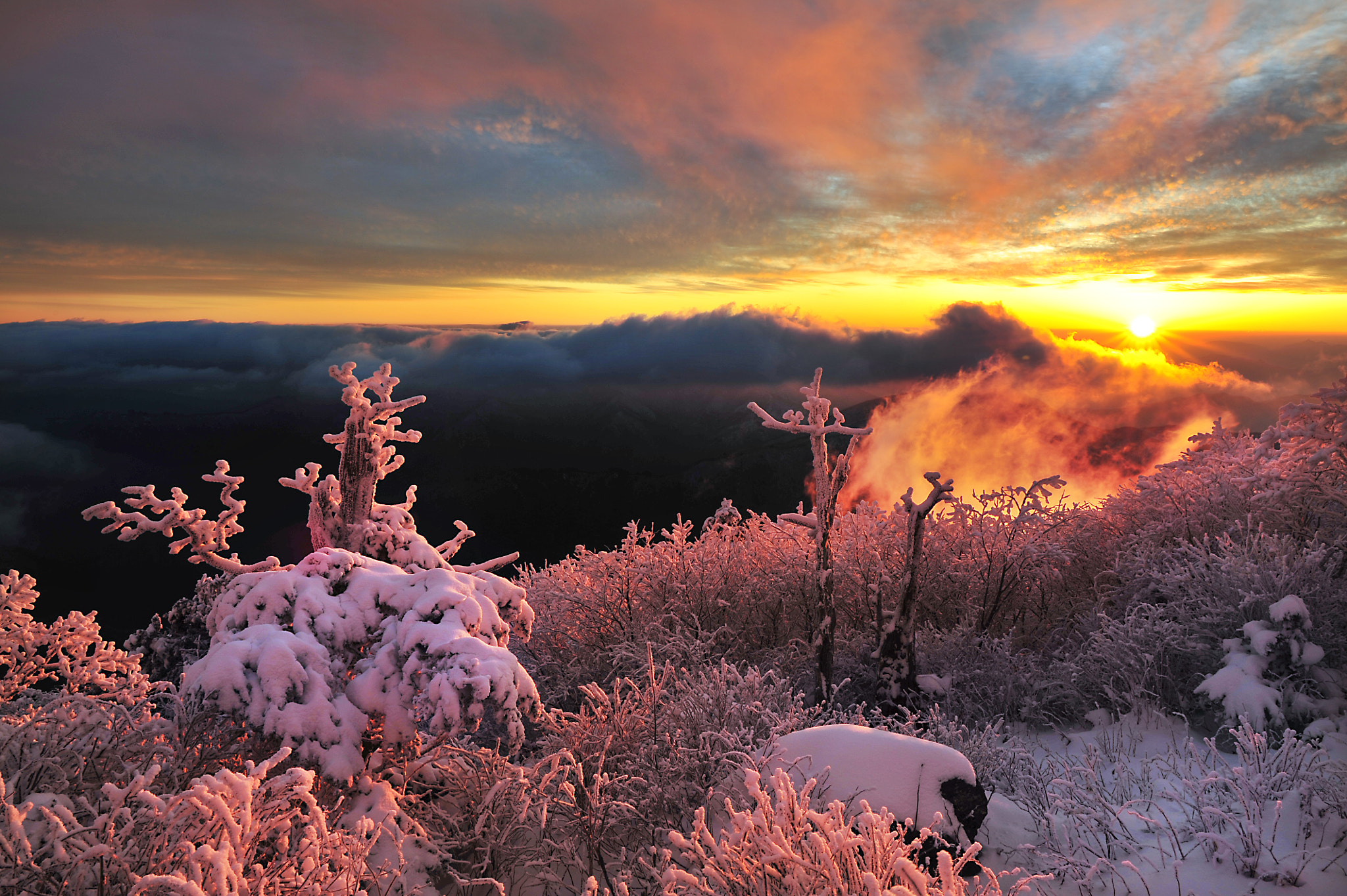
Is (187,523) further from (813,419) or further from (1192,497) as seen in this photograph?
(1192,497)

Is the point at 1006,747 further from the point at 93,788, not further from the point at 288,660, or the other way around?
the point at 93,788

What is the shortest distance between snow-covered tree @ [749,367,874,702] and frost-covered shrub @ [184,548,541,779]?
3.06 meters

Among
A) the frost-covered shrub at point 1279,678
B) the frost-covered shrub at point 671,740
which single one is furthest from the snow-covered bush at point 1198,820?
the frost-covered shrub at point 671,740

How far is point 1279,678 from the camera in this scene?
5.47 metres

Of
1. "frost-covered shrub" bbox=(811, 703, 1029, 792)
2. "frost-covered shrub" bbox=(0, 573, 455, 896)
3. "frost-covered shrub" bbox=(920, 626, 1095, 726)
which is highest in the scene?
"frost-covered shrub" bbox=(0, 573, 455, 896)

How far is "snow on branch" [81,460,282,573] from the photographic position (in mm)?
5082

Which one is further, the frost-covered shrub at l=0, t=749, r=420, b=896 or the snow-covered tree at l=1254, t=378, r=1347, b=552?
the snow-covered tree at l=1254, t=378, r=1347, b=552

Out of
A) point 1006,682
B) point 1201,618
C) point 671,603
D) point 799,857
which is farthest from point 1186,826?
point 671,603

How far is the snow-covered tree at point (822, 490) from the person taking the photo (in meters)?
6.42

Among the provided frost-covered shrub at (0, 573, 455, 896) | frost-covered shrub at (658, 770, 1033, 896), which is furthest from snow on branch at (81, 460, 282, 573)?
frost-covered shrub at (658, 770, 1033, 896)

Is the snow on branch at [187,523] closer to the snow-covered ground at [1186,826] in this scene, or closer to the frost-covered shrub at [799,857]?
the frost-covered shrub at [799,857]

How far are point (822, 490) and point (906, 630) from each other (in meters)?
1.51

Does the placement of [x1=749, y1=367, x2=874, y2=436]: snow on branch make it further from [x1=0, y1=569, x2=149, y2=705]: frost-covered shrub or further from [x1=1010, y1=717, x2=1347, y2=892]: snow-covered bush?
[x1=0, y1=569, x2=149, y2=705]: frost-covered shrub

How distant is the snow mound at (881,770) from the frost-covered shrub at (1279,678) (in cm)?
290
